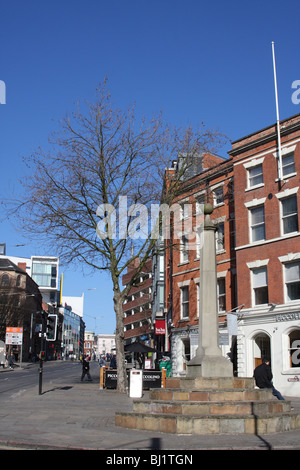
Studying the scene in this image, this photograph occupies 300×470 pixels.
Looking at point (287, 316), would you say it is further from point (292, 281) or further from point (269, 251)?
point (269, 251)

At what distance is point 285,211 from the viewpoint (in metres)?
26.4

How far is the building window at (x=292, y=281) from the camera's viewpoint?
2517cm

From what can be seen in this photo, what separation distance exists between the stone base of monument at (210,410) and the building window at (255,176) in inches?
668

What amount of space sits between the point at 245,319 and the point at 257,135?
10568 millimetres

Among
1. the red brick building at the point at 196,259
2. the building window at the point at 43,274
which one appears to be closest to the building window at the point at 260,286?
the red brick building at the point at 196,259

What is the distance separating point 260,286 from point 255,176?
6349mm

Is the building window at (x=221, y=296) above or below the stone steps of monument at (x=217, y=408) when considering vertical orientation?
above

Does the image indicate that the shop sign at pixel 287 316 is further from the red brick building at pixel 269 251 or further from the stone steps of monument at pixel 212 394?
the stone steps of monument at pixel 212 394

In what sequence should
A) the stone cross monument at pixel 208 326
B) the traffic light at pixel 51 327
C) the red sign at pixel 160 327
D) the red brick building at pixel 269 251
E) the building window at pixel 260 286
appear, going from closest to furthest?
the stone cross monument at pixel 208 326 < the traffic light at pixel 51 327 < the red brick building at pixel 269 251 < the building window at pixel 260 286 < the red sign at pixel 160 327

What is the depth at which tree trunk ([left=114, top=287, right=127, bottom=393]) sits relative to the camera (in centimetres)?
2394

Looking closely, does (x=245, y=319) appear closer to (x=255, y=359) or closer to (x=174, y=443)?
(x=255, y=359)

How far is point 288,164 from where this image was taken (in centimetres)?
2667

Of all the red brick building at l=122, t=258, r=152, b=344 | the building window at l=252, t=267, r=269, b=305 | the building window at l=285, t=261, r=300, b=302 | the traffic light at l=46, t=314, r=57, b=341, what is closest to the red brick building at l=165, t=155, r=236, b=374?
the building window at l=252, t=267, r=269, b=305

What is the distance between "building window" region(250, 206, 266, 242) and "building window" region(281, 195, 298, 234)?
1.48 m
